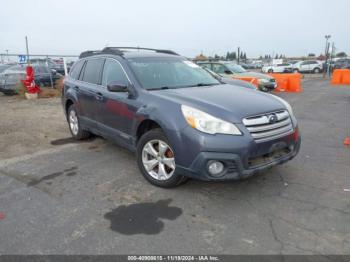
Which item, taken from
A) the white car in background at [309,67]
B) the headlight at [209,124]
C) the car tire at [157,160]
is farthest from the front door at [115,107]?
the white car in background at [309,67]

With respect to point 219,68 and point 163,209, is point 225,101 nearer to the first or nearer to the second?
point 163,209

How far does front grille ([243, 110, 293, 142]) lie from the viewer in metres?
3.34

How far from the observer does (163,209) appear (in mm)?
3377

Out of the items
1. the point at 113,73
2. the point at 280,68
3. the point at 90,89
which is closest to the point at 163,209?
the point at 113,73

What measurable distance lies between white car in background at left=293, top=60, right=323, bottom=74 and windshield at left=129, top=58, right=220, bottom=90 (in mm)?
33718

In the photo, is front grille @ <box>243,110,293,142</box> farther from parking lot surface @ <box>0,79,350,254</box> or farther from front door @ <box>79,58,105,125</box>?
front door @ <box>79,58,105,125</box>

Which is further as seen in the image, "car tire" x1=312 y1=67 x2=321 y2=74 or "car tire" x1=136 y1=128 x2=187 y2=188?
"car tire" x1=312 y1=67 x2=321 y2=74

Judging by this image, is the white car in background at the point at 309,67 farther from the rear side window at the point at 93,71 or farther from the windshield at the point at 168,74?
the rear side window at the point at 93,71

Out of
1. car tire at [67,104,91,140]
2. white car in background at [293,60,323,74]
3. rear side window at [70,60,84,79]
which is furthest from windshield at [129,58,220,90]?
white car in background at [293,60,323,74]

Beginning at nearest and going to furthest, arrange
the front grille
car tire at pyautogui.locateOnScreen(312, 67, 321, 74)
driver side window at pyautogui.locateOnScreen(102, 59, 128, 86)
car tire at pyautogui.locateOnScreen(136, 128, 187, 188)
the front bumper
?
1. the front bumper
2. the front grille
3. car tire at pyautogui.locateOnScreen(136, 128, 187, 188)
4. driver side window at pyautogui.locateOnScreen(102, 59, 128, 86)
5. car tire at pyautogui.locateOnScreen(312, 67, 321, 74)

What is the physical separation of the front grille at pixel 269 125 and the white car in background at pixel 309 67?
1363 inches

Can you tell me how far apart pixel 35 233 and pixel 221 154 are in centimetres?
204

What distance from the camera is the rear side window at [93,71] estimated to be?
16.8 feet

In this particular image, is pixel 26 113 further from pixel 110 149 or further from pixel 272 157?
pixel 272 157
